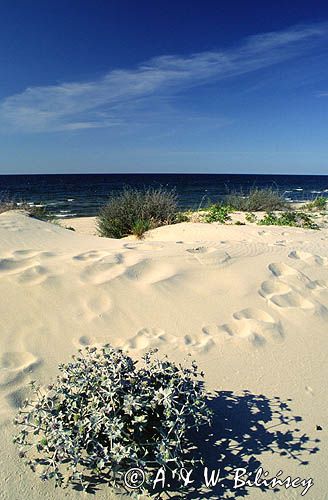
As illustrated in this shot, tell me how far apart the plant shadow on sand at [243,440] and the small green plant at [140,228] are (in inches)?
264

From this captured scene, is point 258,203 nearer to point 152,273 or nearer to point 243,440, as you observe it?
point 152,273

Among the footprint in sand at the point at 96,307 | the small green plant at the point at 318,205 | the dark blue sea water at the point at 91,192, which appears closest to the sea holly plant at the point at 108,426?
the footprint in sand at the point at 96,307

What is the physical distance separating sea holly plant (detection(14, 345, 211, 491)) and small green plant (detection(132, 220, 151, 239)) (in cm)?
694

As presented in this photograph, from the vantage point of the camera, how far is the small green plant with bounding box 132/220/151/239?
9.01m

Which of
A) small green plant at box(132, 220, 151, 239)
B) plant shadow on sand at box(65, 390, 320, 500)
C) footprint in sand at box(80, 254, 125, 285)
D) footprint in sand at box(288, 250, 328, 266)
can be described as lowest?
plant shadow on sand at box(65, 390, 320, 500)

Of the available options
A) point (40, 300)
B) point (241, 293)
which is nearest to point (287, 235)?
point (241, 293)

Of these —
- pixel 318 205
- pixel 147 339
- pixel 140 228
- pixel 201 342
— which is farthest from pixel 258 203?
pixel 147 339

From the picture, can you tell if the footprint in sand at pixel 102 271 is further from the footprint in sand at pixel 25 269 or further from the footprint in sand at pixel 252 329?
the footprint in sand at pixel 252 329

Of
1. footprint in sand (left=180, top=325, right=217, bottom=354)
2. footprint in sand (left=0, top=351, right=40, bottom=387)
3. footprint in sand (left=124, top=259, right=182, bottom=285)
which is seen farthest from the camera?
footprint in sand (left=124, top=259, right=182, bottom=285)

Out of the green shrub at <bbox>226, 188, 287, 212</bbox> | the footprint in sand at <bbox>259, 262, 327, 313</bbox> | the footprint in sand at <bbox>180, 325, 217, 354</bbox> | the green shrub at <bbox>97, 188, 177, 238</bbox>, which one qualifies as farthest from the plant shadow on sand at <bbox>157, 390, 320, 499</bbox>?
the green shrub at <bbox>226, 188, 287, 212</bbox>

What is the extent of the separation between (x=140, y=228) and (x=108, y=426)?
7.39 meters

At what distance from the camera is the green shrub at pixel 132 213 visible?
9.68 m

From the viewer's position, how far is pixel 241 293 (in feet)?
12.3

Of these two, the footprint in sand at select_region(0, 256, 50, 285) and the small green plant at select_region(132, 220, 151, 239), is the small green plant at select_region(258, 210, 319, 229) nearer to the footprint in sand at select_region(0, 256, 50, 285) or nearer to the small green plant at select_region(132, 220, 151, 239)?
the small green plant at select_region(132, 220, 151, 239)
